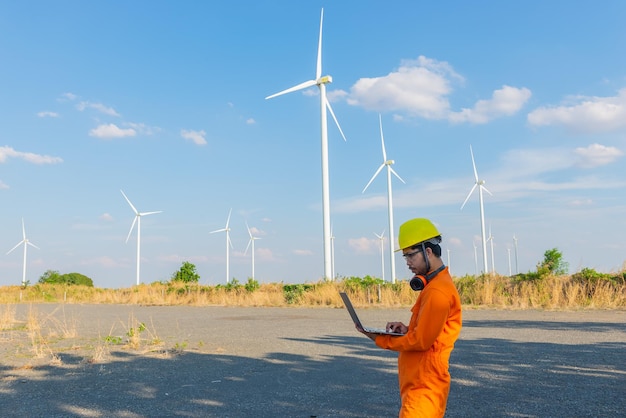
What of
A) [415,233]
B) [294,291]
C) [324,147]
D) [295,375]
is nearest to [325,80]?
[324,147]

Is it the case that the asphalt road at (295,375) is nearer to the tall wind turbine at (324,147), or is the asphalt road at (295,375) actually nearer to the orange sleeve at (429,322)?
the orange sleeve at (429,322)

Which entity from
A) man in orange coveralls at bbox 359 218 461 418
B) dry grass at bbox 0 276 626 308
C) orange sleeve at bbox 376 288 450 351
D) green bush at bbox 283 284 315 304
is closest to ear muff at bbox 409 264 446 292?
man in orange coveralls at bbox 359 218 461 418

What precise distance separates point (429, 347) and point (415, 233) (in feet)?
2.16

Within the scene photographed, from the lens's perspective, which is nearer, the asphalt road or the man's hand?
the man's hand

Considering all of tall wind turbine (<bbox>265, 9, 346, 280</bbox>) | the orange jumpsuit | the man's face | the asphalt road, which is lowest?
the asphalt road

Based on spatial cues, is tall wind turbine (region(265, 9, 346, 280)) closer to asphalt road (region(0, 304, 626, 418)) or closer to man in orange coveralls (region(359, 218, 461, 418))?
asphalt road (region(0, 304, 626, 418))

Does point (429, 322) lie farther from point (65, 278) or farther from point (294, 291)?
point (65, 278)

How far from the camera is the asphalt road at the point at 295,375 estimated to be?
6176 mm

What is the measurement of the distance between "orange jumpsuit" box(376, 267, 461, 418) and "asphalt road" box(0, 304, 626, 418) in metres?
2.74

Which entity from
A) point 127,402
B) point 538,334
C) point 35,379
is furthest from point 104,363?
point 538,334

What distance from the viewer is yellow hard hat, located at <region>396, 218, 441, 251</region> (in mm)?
3338

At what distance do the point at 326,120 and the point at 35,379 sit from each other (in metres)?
27.2

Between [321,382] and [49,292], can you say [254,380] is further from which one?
[49,292]

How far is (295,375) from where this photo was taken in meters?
8.05
